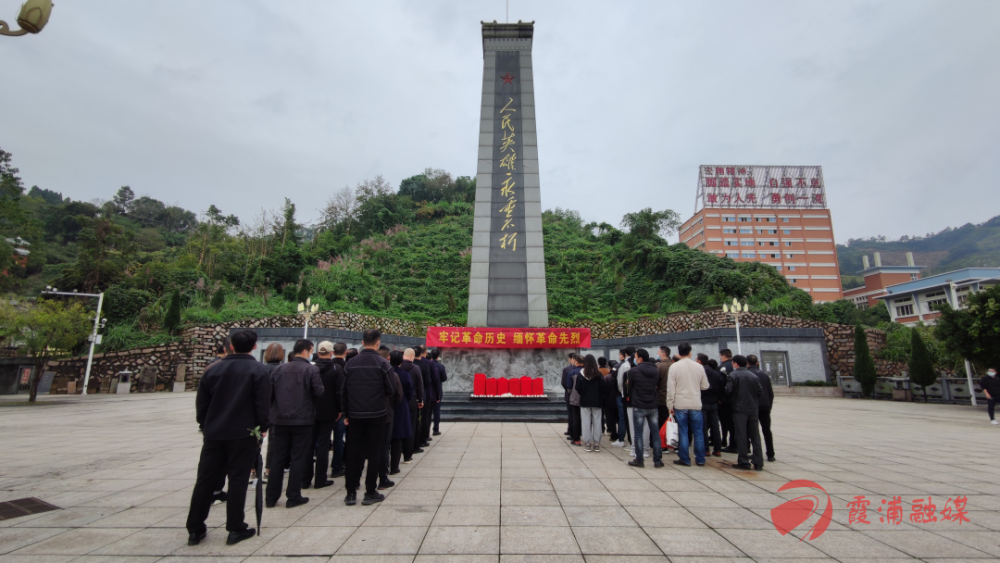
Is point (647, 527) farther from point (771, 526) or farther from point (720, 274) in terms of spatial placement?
point (720, 274)

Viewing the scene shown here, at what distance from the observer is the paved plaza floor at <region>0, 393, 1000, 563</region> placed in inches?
112

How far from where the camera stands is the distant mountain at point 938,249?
96.1 metres

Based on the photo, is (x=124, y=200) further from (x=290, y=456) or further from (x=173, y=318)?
(x=290, y=456)

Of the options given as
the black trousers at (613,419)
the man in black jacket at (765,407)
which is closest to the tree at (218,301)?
the black trousers at (613,419)

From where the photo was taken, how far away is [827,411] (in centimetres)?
1204

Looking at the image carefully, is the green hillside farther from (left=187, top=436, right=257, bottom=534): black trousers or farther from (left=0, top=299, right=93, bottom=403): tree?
(left=187, top=436, right=257, bottom=534): black trousers

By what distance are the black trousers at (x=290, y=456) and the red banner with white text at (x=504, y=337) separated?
8031 millimetres

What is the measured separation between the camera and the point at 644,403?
5.38 m

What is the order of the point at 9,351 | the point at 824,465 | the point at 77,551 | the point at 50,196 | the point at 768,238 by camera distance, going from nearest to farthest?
the point at 77,551 → the point at 824,465 → the point at 9,351 → the point at 768,238 → the point at 50,196

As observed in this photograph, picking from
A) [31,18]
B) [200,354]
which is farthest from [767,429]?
[200,354]

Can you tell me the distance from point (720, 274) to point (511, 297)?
48.8ft

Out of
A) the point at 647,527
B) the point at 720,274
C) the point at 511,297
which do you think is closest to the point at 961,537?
the point at 647,527

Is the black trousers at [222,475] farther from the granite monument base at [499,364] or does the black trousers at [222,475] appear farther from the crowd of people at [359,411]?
the granite monument base at [499,364]

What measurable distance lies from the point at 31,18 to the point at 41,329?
1475 centimetres
